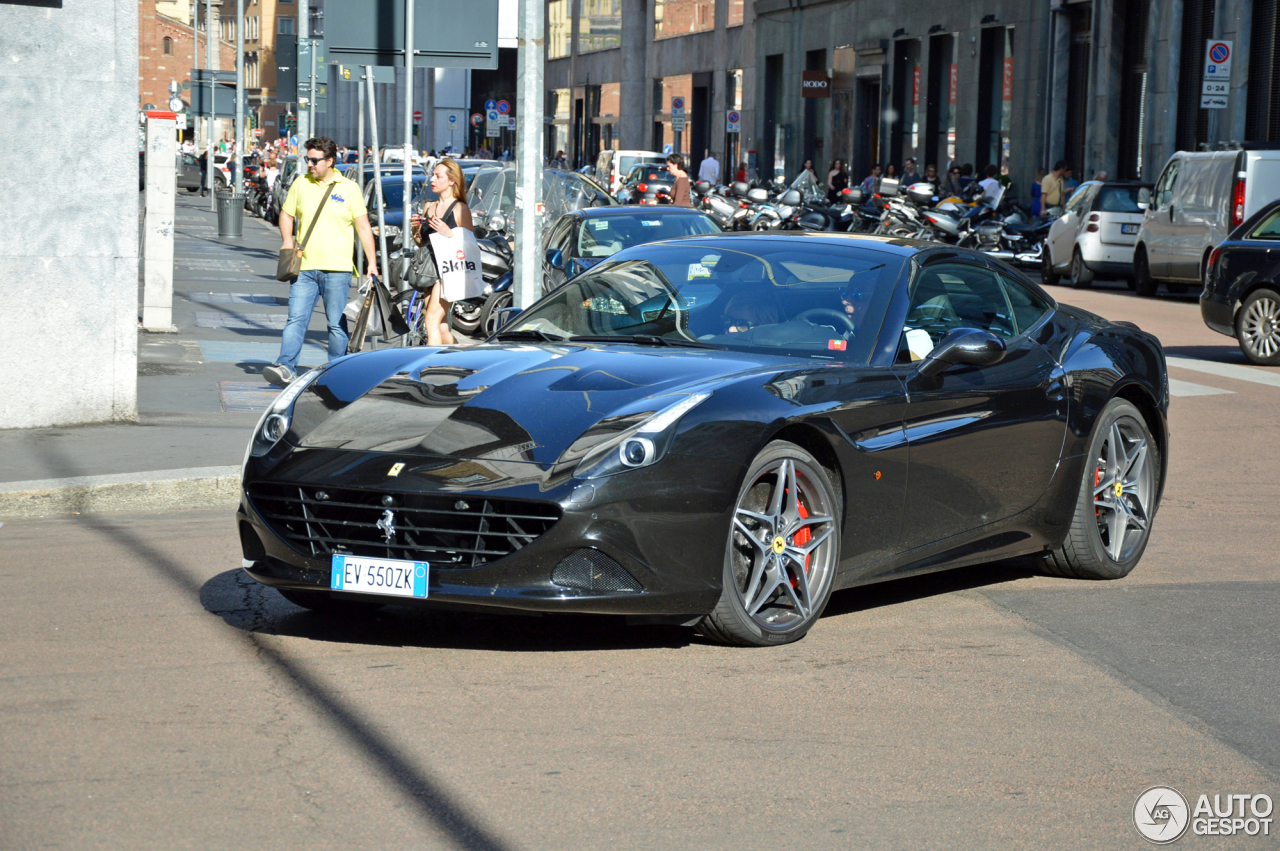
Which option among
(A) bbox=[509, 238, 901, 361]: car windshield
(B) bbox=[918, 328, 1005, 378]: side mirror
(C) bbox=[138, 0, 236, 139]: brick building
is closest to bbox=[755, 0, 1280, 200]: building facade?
(A) bbox=[509, 238, 901, 361]: car windshield

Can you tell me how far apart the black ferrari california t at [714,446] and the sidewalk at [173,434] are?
116 inches

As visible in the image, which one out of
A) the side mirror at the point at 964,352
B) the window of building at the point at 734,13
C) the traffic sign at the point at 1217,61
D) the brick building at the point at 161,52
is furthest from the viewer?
the brick building at the point at 161,52

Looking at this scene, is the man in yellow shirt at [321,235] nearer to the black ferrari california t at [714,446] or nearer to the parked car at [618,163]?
the black ferrari california t at [714,446]

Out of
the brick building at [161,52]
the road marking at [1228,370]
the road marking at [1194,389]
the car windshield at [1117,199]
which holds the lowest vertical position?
the road marking at [1194,389]

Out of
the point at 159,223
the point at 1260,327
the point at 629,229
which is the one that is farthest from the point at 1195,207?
the point at 159,223

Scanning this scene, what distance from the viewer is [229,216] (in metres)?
38.0

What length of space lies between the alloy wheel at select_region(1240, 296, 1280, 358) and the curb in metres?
11.3

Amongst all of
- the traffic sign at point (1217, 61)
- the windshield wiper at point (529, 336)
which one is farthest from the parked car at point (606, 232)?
the traffic sign at point (1217, 61)

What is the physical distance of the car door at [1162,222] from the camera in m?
26.1

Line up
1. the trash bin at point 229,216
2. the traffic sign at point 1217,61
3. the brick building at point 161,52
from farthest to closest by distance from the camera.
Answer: the brick building at point 161,52
the trash bin at point 229,216
the traffic sign at point 1217,61

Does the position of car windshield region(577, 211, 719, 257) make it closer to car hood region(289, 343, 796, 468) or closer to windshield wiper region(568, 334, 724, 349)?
windshield wiper region(568, 334, 724, 349)

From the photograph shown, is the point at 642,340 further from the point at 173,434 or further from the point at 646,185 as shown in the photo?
the point at 646,185

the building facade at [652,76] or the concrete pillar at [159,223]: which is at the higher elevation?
the building facade at [652,76]

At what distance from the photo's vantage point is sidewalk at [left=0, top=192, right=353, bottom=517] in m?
9.09
